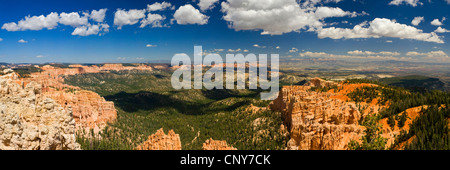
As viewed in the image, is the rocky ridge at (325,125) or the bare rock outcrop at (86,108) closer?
the rocky ridge at (325,125)

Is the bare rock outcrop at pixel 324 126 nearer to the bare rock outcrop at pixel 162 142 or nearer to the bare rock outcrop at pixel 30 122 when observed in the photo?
the bare rock outcrop at pixel 162 142

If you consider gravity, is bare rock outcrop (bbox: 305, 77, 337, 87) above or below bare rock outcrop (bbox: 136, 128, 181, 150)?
above

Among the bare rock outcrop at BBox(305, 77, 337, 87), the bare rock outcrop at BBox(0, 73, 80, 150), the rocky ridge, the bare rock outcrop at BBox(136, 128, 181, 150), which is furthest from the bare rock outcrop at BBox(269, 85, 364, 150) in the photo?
the bare rock outcrop at BBox(0, 73, 80, 150)

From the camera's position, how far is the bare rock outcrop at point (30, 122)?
74.1 feet

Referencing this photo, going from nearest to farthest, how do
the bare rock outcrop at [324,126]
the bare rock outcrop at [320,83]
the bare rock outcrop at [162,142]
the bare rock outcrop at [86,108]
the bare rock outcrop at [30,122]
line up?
the bare rock outcrop at [30,122] < the bare rock outcrop at [324,126] < the bare rock outcrop at [162,142] < the bare rock outcrop at [86,108] < the bare rock outcrop at [320,83]

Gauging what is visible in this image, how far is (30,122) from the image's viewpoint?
2872cm

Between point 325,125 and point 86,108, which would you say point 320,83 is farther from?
point 86,108

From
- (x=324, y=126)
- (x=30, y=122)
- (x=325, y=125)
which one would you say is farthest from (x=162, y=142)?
(x=325, y=125)

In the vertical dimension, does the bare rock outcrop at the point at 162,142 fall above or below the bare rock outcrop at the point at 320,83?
below

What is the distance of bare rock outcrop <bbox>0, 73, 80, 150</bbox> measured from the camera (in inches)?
889

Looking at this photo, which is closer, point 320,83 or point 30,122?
point 30,122

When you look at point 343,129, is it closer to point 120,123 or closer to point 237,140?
point 237,140

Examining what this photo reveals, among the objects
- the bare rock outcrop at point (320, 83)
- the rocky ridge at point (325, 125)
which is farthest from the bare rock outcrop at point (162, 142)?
the bare rock outcrop at point (320, 83)

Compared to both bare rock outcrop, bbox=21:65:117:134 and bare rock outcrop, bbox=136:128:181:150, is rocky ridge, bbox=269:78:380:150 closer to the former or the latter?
bare rock outcrop, bbox=136:128:181:150
